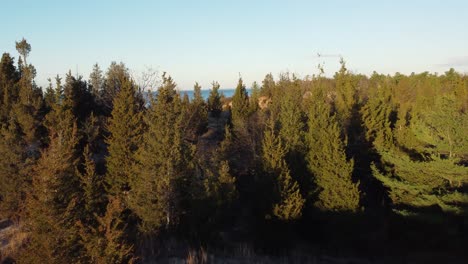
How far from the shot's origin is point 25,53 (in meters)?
51.4

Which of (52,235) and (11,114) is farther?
(11,114)

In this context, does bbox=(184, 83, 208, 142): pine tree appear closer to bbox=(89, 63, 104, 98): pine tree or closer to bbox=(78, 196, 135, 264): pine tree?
bbox=(89, 63, 104, 98): pine tree

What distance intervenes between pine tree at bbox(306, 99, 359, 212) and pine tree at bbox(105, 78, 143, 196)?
36.9ft

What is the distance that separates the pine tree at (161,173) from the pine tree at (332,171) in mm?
9394

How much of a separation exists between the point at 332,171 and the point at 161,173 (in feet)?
36.4

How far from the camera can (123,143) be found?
81.6 ft

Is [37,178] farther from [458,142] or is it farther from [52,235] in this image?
[458,142]

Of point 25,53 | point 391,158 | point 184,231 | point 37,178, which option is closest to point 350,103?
point 391,158

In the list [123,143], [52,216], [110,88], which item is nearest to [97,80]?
[110,88]

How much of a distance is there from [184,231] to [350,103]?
72.2ft

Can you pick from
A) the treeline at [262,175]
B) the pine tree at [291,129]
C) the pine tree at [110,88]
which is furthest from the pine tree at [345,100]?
the pine tree at [110,88]

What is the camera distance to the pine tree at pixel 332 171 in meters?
25.3

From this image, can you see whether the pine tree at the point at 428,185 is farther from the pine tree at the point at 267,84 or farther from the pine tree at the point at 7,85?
the pine tree at the point at 267,84

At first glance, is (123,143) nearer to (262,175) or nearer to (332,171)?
(262,175)
